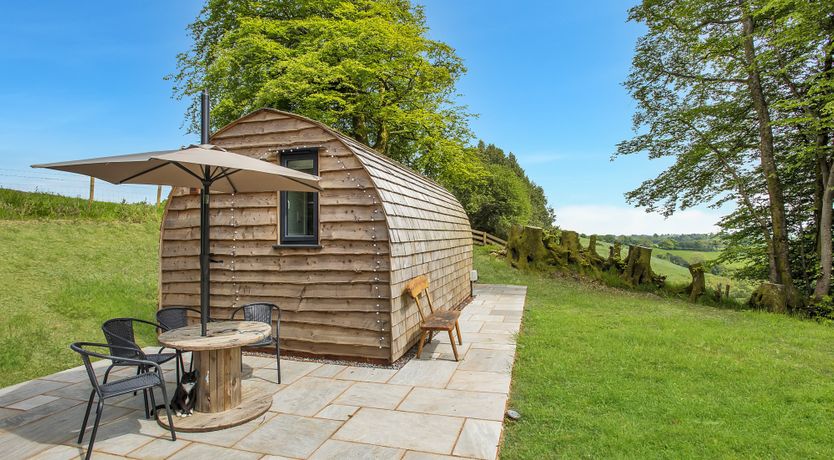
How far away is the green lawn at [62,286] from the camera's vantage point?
5.59m

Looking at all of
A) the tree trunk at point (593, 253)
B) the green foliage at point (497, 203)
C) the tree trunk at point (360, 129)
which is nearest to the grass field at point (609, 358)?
the tree trunk at point (593, 253)

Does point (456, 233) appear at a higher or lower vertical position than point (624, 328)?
higher

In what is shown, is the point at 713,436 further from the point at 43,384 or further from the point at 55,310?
the point at 55,310

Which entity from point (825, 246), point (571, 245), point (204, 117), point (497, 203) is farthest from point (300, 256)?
point (497, 203)

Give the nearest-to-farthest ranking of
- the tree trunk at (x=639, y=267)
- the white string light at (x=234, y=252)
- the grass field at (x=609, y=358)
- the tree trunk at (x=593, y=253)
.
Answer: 1. the grass field at (x=609, y=358)
2. the white string light at (x=234, y=252)
3. the tree trunk at (x=639, y=267)
4. the tree trunk at (x=593, y=253)

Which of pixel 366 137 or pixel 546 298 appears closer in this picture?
pixel 546 298

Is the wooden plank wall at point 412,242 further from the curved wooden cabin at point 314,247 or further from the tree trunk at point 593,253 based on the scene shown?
the tree trunk at point 593,253

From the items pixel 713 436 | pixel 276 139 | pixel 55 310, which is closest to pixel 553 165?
pixel 276 139

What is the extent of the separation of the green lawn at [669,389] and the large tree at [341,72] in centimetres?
978

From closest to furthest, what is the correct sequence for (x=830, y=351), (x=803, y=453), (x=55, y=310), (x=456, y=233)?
(x=803, y=453) < (x=830, y=351) < (x=55, y=310) < (x=456, y=233)

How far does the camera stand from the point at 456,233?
31.1ft

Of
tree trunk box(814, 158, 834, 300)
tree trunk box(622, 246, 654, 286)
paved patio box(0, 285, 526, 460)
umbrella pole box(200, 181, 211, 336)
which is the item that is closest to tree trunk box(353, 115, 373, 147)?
tree trunk box(622, 246, 654, 286)

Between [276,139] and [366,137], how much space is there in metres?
10.7

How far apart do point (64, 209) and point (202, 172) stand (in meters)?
11.6
